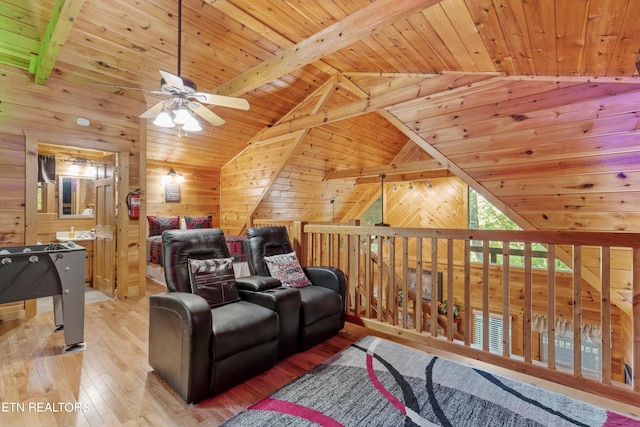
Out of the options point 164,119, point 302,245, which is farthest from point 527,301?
point 164,119

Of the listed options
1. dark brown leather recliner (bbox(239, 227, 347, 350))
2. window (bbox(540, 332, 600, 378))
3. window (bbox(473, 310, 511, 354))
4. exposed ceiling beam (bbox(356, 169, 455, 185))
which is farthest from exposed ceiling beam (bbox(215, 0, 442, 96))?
window (bbox(540, 332, 600, 378))

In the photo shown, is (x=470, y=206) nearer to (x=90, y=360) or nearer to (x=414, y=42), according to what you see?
(x=414, y=42)

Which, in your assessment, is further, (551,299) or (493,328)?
(493,328)

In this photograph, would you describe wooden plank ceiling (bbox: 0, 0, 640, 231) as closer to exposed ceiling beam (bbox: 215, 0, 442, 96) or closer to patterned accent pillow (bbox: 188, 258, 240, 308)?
exposed ceiling beam (bbox: 215, 0, 442, 96)

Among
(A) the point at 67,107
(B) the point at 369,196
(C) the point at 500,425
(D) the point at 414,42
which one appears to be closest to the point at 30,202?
(A) the point at 67,107

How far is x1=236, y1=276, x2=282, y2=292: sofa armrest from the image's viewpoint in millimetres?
2510

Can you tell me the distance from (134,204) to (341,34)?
342 centimetres

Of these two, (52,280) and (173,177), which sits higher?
(173,177)

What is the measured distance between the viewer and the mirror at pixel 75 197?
519 centimetres

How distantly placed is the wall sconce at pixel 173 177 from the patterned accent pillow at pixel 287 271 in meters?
4.30

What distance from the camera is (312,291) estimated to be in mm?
2807

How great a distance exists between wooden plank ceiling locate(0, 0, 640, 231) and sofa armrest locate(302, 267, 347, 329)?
205 cm

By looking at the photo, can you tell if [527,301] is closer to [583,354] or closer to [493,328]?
[493,328]

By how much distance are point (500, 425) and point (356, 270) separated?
→ 181cm
